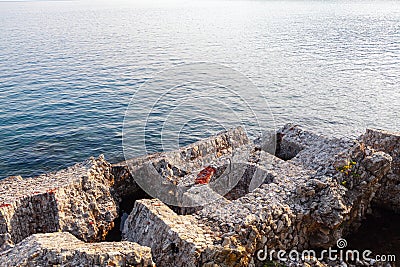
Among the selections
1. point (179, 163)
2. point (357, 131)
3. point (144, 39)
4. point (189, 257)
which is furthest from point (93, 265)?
point (144, 39)

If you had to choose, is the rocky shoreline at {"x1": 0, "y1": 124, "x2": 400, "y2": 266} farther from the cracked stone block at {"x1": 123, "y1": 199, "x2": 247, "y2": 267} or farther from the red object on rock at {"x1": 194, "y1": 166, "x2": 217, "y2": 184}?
the red object on rock at {"x1": 194, "y1": 166, "x2": 217, "y2": 184}

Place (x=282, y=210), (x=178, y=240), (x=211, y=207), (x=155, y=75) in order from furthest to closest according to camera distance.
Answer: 1. (x=155, y=75)
2. (x=211, y=207)
3. (x=282, y=210)
4. (x=178, y=240)

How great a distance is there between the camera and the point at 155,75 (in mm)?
43938

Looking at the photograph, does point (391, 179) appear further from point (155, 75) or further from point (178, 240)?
point (155, 75)

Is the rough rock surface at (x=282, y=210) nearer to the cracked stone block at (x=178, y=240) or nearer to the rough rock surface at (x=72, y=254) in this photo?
the cracked stone block at (x=178, y=240)

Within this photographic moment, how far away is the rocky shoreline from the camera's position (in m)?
11.1

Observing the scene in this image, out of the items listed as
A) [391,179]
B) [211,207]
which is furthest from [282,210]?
[391,179]

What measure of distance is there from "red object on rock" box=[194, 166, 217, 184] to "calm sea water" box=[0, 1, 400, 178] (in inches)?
417

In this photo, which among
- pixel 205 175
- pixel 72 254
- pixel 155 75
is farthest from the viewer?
pixel 155 75

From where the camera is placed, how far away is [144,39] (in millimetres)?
70938

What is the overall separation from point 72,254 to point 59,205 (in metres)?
5.20

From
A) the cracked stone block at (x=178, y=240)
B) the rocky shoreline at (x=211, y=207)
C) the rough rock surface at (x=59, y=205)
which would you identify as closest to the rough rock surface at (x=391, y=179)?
the rocky shoreline at (x=211, y=207)

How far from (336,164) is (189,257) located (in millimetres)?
7313

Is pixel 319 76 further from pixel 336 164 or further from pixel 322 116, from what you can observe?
pixel 336 164
